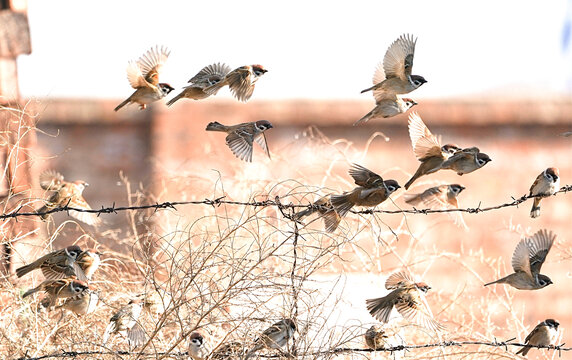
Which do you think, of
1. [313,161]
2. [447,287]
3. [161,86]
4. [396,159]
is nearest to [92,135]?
[313,161]

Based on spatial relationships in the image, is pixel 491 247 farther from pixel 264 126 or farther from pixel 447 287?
pixel 264 126

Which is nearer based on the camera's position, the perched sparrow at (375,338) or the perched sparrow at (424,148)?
the perched sparrow at (424,148)

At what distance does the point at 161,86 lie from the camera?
464 centimetres

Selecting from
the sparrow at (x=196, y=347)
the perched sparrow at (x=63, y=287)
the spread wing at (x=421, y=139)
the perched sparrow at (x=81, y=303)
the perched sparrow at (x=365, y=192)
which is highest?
the spread wing at (x=421, y=139)

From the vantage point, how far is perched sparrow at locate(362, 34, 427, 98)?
4672 millimetres

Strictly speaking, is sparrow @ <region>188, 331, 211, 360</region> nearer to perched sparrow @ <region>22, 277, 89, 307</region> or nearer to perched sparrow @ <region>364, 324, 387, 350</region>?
perched sparrow @ <region>22, 277, 89, 307</region>

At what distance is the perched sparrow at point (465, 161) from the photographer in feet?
15.2

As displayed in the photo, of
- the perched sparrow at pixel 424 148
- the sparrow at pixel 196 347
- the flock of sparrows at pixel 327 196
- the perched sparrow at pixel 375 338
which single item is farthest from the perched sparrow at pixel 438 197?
the sparrow at pixel 196 347

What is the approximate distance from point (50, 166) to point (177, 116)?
4.61 feet

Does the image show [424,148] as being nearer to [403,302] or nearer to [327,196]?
[327,196]

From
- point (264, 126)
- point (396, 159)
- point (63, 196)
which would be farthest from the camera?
point (396, 159)

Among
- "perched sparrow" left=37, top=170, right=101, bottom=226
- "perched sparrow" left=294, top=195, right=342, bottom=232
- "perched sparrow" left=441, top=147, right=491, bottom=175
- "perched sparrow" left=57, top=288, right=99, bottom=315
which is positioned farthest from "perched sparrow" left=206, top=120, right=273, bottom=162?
"perched sparrow" left=37, top=170, right=101, bottom=226

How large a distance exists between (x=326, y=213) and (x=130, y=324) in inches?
48.9

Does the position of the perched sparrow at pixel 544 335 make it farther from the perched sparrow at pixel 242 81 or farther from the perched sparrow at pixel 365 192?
the perched sparrow at pixel 242 81
